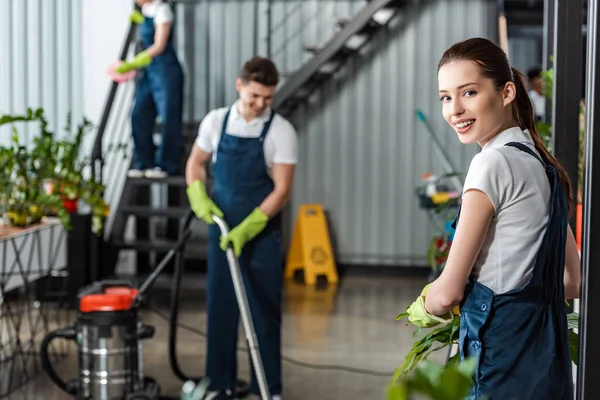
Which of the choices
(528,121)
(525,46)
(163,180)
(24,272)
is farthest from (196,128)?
(528,121)

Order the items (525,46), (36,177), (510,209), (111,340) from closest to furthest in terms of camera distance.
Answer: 1. (510,209)
2. (111,340)
3. (36,177)
4. (525,46)

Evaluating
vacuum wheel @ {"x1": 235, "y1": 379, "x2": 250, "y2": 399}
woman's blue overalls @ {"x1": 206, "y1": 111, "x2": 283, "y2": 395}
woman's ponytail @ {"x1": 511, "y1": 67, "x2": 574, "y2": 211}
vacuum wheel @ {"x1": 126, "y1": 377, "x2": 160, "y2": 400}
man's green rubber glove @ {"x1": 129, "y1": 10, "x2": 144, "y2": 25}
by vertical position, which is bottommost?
vacuum wheel @ {"x1": 235, "y1": 379, "x2": 250, "y2": 399}

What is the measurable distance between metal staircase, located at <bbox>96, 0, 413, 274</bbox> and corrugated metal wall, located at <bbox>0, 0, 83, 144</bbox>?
67cm

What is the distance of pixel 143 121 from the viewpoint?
7211 millimetres

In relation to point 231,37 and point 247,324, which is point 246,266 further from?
point 231,37

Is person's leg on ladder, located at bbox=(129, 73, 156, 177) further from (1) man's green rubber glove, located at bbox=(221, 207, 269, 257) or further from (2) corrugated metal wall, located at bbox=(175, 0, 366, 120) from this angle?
(1) man's green rubber glove, located at bbox=(221, 207, 269, 257)

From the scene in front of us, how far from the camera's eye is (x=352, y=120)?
27.5ft

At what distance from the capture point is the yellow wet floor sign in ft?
26.5

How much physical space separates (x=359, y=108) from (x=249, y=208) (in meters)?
4.08

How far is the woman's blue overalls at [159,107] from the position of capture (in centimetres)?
705

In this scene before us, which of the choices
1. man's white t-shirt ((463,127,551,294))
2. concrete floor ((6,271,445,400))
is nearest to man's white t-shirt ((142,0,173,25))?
concrete floor ((6,271,445,400))

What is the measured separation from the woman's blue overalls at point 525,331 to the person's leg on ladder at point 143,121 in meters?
5.48

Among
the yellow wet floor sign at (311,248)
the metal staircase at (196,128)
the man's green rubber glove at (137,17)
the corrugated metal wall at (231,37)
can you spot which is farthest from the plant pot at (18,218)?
the corrugated metal wall at (231,37)

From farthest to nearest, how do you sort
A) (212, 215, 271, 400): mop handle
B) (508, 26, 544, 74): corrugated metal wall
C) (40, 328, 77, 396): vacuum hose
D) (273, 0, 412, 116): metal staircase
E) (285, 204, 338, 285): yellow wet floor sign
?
(508, 26, 544, 74): corrugated metal wall, (285, 204, 338, 285): yellow wet floor sign, (273, 0, 412, 116): metal staircase, (40, 328, 77, 396): vacuum hose, (212, 215, 271, 400): mop handle
